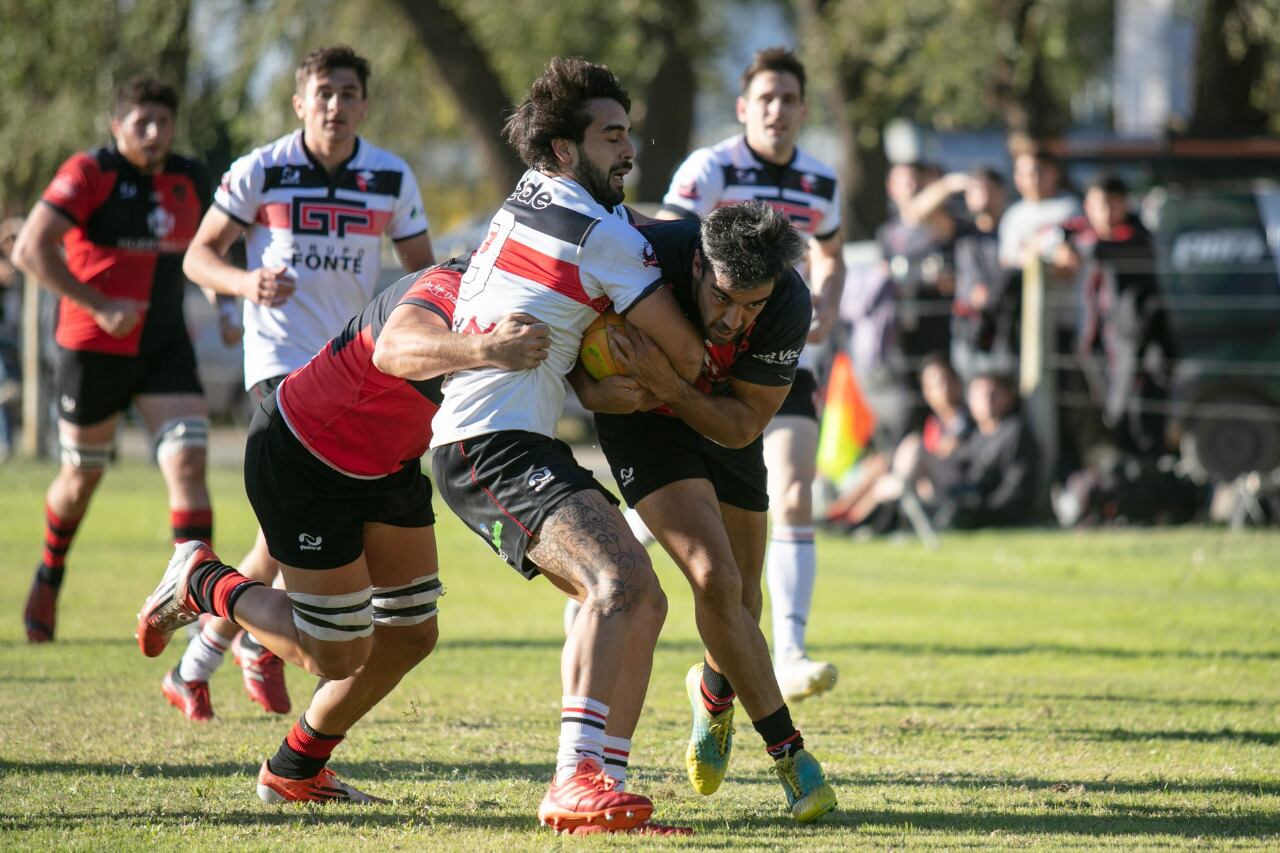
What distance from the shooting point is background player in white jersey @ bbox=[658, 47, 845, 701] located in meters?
6.91

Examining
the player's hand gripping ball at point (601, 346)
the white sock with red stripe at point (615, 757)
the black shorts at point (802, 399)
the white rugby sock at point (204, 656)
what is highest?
the player's hand gripping ball at point (601, 346)

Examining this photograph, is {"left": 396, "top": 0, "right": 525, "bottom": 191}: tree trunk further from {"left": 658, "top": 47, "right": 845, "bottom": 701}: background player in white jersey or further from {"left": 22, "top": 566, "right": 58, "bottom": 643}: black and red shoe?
{"left": 658, "top": 47, "right": 845, "bottom": 701}: background player in white jersey

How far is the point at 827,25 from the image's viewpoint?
21062mm

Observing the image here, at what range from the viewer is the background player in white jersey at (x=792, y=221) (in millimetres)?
6914

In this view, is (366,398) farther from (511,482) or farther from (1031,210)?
(1031,210)

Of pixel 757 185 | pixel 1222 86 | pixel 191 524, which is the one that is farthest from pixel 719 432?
pixel 1222 86

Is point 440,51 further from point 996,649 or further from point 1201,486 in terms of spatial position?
point 996,649

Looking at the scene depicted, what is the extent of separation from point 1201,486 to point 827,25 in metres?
10.4

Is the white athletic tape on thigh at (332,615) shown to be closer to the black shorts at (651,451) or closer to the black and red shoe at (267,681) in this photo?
the black shorts at (651,451)

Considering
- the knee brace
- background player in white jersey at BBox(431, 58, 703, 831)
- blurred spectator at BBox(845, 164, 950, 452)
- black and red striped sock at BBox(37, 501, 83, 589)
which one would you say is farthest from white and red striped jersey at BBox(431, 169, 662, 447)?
blurred spectator at BBox(845, 164, 950, 452)

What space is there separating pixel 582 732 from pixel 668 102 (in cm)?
1955

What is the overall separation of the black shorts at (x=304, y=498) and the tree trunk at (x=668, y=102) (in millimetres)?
17856

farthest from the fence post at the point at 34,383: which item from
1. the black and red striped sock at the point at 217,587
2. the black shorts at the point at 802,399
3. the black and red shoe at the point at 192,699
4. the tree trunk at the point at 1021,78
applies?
the black and red striped sock at the point at 217,587

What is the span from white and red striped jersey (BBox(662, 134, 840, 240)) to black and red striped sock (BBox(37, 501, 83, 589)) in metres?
3.40
